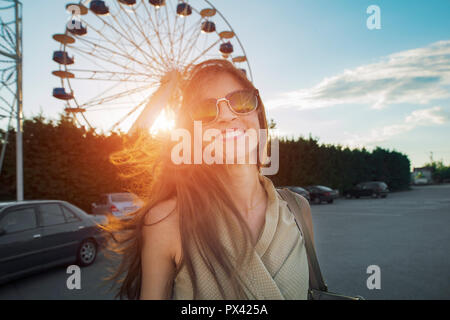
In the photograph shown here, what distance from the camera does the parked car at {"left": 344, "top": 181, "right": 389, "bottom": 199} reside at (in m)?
25.5

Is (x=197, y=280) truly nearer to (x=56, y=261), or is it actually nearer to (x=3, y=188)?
(x=56, y=261)

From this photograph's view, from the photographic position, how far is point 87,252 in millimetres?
6145

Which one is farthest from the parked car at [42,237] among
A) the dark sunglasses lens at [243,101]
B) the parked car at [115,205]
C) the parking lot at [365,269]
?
the dark sunglasses lens at [243,101]

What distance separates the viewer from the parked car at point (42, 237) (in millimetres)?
4730

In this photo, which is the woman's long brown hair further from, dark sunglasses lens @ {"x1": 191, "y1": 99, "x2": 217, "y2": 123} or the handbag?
the handbag

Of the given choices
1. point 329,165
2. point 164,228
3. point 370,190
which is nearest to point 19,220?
point 164,228

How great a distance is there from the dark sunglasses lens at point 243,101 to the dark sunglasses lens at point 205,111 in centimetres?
9

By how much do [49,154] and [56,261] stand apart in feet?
30.0

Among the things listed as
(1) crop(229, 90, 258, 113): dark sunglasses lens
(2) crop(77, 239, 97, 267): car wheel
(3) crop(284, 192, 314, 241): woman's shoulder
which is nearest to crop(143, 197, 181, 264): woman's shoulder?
(1) crop(229, 90, 258, 113): dark sunglasses lens

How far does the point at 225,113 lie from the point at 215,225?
0.51 metres

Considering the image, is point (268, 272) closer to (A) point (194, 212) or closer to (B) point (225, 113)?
(A) point (194, 212)
